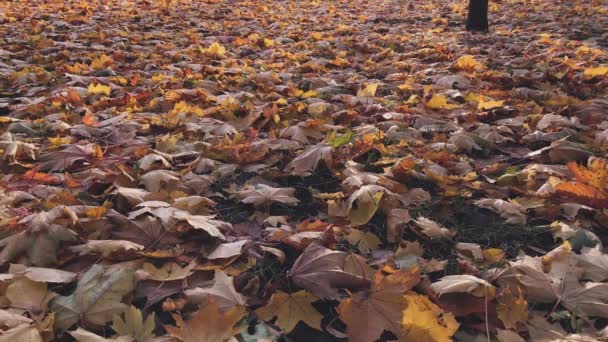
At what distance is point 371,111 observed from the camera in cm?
297

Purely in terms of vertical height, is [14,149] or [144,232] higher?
[14,149]

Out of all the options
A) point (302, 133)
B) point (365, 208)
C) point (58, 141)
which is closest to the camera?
point (365, 208)

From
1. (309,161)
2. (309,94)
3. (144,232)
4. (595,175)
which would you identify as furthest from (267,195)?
(309,94)

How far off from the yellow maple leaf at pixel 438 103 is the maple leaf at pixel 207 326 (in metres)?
2.20

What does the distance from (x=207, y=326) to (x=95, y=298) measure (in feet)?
1.14

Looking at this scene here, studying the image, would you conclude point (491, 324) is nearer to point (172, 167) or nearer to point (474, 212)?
point (474, 212)

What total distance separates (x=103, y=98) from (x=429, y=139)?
2097mm

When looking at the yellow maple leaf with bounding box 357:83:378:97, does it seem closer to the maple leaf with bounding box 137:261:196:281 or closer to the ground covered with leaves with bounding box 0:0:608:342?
the ground covered with leaves with bounding box 0:0:608:342

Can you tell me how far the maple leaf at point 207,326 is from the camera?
1.18 meters

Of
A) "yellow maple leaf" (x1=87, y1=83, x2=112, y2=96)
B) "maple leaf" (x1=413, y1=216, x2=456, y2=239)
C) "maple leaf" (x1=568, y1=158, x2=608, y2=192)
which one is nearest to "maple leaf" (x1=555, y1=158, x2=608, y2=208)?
"maple leaf" (x1=568, y1=158, x2=608, y2=192)

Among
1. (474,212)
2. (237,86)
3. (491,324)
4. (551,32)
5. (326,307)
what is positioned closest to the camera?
(491,324)

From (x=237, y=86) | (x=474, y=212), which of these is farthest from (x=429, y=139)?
(x=237, y=86)

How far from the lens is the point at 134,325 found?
1.25 meters

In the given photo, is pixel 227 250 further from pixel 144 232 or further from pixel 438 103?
pixel 438 103
